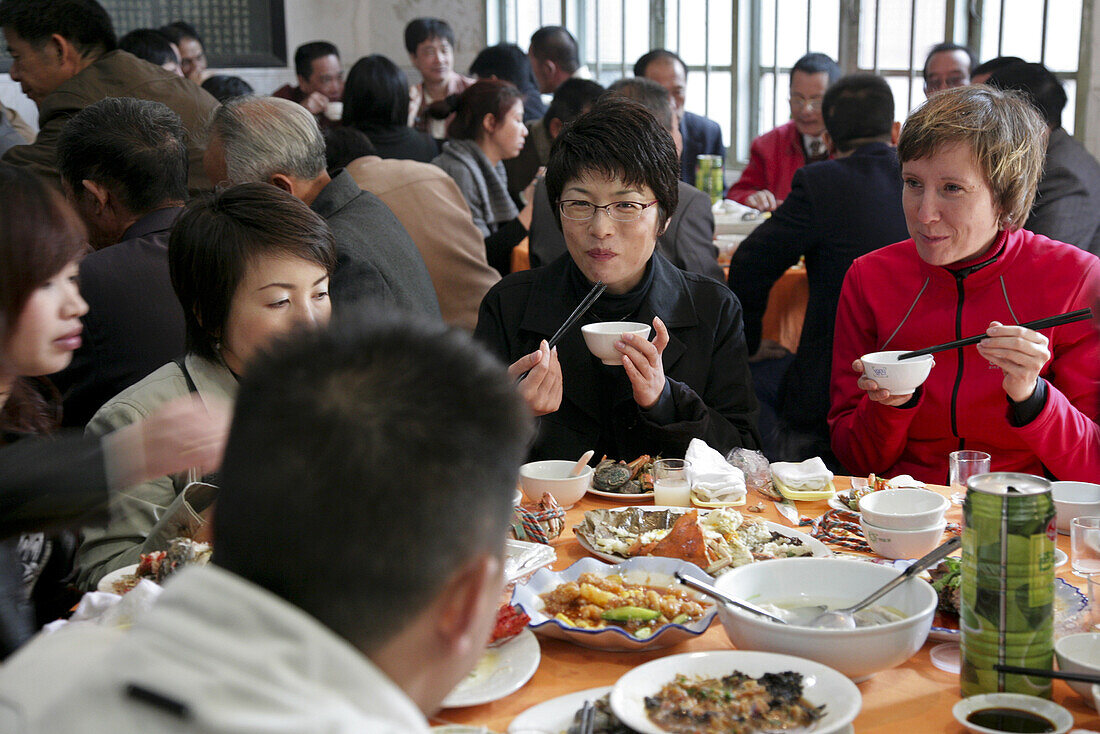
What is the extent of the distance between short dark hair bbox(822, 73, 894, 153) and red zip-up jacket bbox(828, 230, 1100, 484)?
4.90ft

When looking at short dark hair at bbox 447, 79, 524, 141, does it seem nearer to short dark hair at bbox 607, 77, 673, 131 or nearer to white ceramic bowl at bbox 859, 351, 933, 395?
short dark hair at bbox 607, 77, 673, 131

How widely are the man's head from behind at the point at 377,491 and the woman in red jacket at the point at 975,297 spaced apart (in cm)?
145

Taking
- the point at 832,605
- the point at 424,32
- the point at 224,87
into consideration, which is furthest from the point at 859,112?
the point at 424,32

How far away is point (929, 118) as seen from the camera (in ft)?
7.27

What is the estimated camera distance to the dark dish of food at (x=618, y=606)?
4.44 feet

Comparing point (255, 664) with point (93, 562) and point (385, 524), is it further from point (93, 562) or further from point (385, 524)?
point (93, 562)

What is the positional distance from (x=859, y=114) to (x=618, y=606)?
2.86 m

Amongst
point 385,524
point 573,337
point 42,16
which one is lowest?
point 573,337

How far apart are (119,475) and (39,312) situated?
0.47 m

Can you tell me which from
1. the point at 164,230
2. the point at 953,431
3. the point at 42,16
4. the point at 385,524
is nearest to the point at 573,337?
the point at 953,431

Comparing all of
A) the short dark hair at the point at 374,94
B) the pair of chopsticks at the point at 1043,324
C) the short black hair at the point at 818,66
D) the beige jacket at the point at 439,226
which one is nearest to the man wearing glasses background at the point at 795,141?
the short black hair at the point at 818,66

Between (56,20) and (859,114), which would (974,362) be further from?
(56,20)

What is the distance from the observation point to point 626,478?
1963mm

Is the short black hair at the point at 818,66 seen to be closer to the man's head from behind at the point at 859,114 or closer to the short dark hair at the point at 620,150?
the man's head from behind at the point at 859,114
